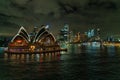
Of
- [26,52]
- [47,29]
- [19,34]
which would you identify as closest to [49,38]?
[47,29]

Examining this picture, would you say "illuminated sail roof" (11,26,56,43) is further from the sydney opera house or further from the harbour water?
the harbour water

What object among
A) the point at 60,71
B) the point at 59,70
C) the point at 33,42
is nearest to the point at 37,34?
the point at 33,42

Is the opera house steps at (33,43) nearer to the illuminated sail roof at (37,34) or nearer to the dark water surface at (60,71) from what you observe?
the illuminated sail roof at (37,34)

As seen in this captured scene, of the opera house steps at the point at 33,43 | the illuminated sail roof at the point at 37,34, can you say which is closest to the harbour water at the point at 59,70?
the opera house steps at the point at 33,43

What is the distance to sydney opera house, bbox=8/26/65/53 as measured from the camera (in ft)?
426

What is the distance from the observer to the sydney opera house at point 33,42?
5108 inches

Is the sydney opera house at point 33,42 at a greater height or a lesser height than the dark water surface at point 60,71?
greater

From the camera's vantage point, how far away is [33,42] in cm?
14175

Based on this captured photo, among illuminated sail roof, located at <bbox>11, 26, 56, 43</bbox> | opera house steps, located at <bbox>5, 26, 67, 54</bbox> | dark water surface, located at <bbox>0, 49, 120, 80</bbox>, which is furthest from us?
illuminated sail roof, located at <bbox>11, 26, 56, 43</bbox>

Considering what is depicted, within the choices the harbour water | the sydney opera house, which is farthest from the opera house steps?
the harbour water

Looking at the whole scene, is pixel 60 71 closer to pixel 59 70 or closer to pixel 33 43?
pixel 59 70

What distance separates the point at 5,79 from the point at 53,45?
9969 cm

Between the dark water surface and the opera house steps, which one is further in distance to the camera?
the opera house steps

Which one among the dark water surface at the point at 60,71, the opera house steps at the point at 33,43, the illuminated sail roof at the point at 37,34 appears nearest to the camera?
the dark water surface at the point at 60,71
